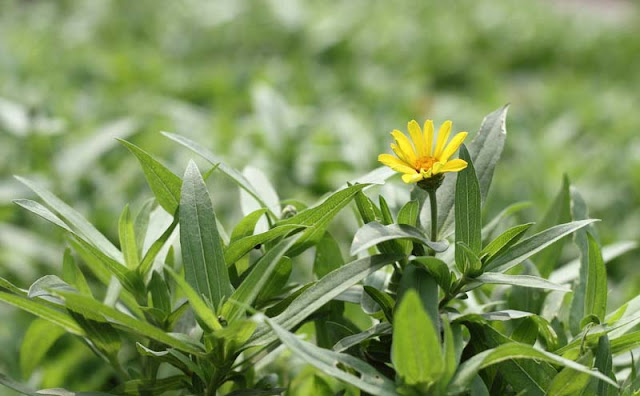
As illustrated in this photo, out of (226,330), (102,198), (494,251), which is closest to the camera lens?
(226,330)

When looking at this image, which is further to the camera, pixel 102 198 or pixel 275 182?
pixel 275 182

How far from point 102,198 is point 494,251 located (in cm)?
117

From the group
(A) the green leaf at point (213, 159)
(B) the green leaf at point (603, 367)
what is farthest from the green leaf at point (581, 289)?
(A) the green leaf at point (213, 159)

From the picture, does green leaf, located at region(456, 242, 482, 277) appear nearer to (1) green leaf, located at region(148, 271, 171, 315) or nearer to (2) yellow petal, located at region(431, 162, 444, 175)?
(2) yellow petal, located at region(431, 162, 444, 175)

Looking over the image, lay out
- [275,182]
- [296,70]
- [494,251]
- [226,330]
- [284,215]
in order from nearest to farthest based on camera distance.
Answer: [226,330]
[494,251]
[284,215]
[275,182]
[296,70]

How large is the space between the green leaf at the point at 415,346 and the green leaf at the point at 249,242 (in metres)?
0.19

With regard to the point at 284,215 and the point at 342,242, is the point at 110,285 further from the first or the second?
the point at 342,242

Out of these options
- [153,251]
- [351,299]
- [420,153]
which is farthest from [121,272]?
[420,153]

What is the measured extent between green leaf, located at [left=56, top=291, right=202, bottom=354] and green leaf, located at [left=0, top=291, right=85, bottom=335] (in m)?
0.07

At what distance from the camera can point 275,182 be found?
1901 mm

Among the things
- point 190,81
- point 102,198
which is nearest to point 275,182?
point 102,198

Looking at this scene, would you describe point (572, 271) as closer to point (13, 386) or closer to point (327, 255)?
point (327, 255)

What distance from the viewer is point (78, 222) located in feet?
2.94

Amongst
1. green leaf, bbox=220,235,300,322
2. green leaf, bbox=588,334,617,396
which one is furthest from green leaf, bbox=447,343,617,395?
green leaf, bbox=220,235,300,322
